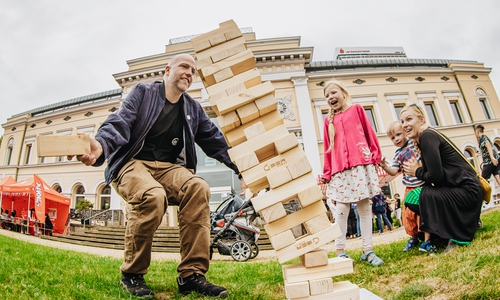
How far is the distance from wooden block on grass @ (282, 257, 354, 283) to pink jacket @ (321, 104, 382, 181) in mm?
1904

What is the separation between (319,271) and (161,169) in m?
1.74

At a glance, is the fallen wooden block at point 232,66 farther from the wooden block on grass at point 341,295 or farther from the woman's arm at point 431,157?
the woman's arm at point 431,157

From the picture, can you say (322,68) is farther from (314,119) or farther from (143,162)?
(143,162)

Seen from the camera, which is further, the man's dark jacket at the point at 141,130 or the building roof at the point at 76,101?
the building roof at the point at 76,101

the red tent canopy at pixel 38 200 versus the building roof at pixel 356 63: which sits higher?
the building roof at pixel 356 63

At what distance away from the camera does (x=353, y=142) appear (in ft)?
11.2

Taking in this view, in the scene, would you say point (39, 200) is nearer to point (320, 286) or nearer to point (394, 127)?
point (394, 127)

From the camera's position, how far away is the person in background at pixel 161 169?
87.7 inches

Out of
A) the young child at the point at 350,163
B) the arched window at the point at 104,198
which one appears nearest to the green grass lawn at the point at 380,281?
the young child at the point at 350,163

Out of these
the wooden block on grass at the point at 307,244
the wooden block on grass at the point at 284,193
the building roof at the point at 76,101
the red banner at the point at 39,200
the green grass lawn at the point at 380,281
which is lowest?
the green grass lawn at the point at 380,281

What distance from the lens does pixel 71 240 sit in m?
14.5

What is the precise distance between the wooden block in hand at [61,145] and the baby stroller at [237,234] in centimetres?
670

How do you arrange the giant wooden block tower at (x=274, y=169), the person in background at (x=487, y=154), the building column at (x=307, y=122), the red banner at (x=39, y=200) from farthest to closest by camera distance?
the building column at (x=307, y=122) < the red banner at (x=39, y=200) < the person in background at (x=487, y=154) < the giant wooden block tower at (x=274, y=169)

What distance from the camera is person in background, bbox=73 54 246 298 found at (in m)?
2.23
